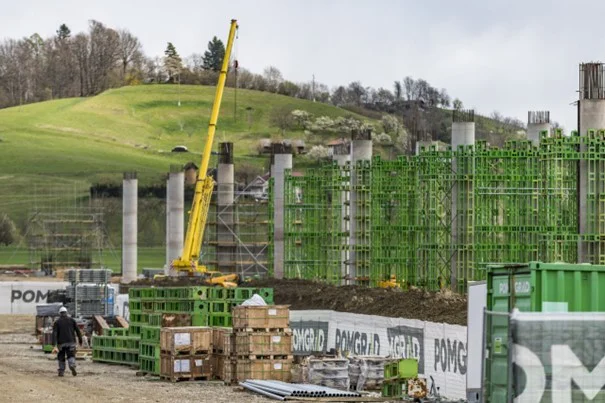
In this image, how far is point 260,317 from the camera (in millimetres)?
25766

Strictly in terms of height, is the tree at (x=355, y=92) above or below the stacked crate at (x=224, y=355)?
above

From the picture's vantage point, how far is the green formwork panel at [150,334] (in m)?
28.5

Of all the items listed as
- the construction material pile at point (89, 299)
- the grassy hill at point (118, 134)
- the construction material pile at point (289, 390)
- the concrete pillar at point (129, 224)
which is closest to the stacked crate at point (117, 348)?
the construction material pile at point (89, 299)

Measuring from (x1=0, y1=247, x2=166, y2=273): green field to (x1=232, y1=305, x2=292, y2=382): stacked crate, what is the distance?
6403 centimetres

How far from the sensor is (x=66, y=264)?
81.6 metres

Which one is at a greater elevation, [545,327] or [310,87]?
[310,87]

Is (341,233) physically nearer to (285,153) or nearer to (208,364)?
(285,153)

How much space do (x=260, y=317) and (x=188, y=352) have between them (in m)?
1.94

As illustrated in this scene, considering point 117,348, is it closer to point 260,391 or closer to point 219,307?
point 219,307

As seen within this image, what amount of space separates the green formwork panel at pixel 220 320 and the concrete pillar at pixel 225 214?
116 ft

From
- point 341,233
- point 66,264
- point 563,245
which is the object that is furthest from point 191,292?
point 66,264

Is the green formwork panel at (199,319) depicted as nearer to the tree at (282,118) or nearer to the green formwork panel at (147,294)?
the green formwork panel at (147,294)

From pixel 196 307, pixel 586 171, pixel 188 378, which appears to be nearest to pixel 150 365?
pixel 188 378

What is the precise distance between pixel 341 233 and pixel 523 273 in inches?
1503
